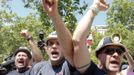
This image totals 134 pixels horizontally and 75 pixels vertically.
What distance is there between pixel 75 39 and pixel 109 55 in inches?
36.1

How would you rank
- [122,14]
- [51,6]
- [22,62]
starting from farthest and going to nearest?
[122,14] → [22,62] → [51,6]

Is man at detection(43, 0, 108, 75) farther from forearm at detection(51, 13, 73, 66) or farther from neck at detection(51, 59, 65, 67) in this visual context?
neck at detection(51, 59, 65, 67)

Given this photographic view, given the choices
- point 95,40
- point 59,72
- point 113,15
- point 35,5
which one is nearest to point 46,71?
point 59,72

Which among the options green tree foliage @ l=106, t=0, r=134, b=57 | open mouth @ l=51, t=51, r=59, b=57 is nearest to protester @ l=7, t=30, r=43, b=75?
open mouth @ l=51, t=51, r=59, b=57

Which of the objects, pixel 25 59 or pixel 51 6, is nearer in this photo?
pixel 51 6

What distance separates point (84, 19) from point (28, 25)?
88.6ft

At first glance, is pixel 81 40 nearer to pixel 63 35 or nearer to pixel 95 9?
pixel 63 35

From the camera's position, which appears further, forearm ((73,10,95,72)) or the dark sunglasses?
the dark sunglasses

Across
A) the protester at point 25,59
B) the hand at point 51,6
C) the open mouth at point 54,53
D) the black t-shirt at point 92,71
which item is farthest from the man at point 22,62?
the hand at point 51,6

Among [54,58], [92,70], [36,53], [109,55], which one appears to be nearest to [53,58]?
[54,58]

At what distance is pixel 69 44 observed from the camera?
285 cm

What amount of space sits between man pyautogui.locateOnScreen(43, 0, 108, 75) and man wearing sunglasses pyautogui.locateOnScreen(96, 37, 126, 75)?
0.63 meters

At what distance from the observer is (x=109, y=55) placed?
3658 mm

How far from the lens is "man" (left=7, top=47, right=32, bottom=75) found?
21.0 ft
